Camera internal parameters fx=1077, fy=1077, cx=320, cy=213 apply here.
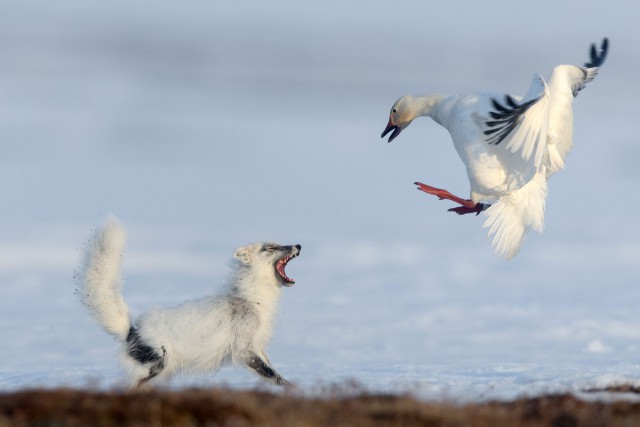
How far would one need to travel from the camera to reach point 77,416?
6496 mm

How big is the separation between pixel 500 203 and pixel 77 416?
8.61 m

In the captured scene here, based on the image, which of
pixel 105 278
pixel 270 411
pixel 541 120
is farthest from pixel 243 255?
pixel 270 411

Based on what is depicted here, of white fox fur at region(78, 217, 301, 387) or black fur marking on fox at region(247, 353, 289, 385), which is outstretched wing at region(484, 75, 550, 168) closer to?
white fox fur at region(78, 217, 301, 387)

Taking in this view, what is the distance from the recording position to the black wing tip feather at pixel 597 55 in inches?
596

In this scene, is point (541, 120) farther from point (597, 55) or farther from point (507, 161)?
point (597, 55)

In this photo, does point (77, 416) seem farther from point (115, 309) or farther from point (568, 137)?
point (568, 137)

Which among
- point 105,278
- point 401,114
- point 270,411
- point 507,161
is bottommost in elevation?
point 270,411

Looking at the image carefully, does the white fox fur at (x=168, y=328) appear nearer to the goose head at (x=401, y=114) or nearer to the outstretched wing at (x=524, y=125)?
the outstretched wing at (x=524, y=125)

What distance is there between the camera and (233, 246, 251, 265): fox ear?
37.8 feet

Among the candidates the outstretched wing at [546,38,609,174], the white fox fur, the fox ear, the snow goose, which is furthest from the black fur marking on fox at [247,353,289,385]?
the outstretched wing at [546,38,609,174]

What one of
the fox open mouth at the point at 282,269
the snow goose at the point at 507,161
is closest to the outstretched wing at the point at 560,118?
the snow goose at the point at 507,161

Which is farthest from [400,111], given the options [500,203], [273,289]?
[273,289]

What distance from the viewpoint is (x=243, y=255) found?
11547mm

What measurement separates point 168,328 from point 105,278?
774 millimetres
